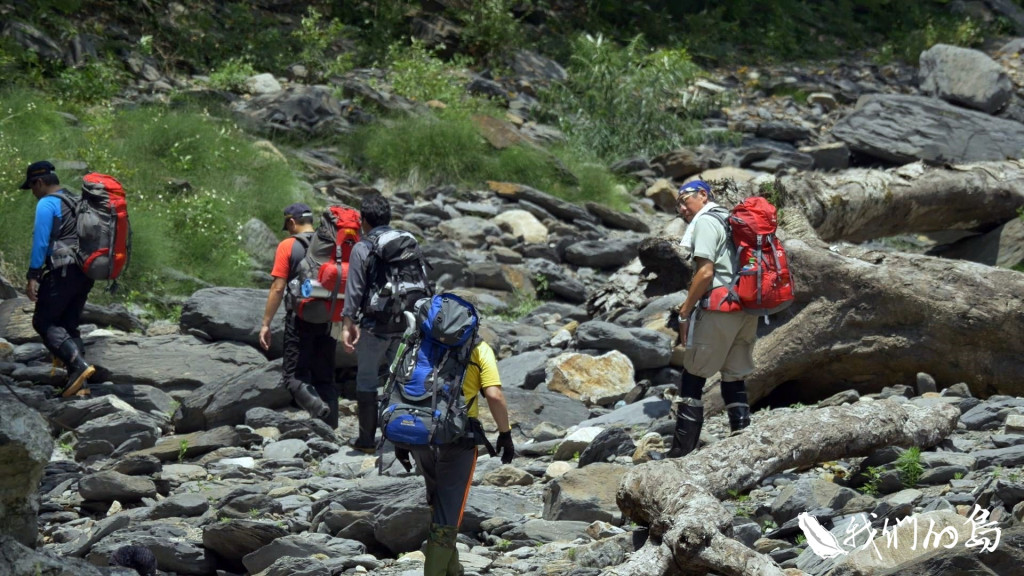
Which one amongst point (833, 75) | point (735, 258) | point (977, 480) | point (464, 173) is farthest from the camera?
point (833, 75)

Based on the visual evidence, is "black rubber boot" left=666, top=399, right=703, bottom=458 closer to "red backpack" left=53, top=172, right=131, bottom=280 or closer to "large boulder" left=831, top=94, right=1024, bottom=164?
"red backpack" left=53, top=172, right=131, bottom=280

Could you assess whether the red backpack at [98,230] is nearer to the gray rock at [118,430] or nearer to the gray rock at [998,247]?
the gray rock at [118,430]

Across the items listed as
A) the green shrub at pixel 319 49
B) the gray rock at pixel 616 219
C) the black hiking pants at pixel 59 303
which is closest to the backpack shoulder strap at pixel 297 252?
the black hiking pants at pixel 59 303

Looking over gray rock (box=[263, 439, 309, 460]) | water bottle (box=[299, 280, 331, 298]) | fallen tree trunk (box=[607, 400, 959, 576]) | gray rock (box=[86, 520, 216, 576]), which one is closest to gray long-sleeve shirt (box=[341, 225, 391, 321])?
water bottle (box=[299, 280, 331, 298])

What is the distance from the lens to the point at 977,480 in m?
5.81

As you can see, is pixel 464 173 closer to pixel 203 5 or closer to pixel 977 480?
pixel 203 5

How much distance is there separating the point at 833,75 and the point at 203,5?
12686 millimetres

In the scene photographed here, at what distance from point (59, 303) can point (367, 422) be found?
8.49 ft

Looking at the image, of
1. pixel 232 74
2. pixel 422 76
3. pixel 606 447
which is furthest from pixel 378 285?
pixel 422 76

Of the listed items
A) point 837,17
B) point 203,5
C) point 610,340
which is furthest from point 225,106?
point 837,17

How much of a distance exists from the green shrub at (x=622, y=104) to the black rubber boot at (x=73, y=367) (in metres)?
11.2

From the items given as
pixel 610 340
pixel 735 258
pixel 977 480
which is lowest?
pixel 610 340

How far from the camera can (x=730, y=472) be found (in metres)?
5.64

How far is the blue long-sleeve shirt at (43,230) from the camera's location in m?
8.94
